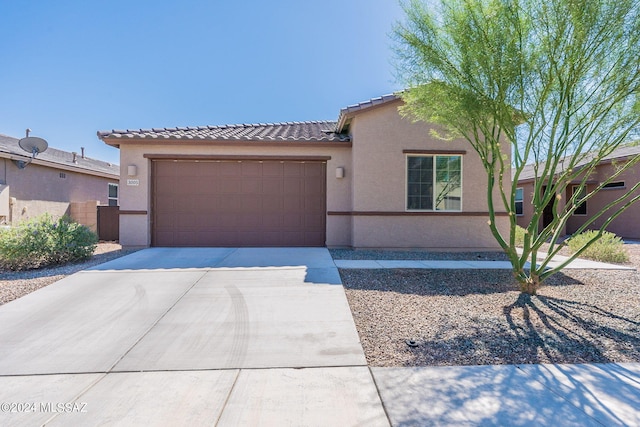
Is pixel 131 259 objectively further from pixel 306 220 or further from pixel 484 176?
pixel 484 176

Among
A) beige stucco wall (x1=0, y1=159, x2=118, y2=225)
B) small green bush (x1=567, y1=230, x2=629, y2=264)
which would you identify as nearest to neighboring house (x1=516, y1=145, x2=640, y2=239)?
small green bush (x1=567, y1=230, x2=629, y2=264)

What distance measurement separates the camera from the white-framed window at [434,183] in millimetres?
9398

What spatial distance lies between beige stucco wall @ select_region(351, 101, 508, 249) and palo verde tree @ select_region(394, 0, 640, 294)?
11.0 feet

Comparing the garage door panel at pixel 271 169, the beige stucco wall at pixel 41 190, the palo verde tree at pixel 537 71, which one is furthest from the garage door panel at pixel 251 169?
the beige stucco wall at pixel 41 190

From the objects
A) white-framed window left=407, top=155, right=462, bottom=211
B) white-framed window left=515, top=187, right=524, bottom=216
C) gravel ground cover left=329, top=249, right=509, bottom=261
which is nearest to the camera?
gravel ground cover left=329, top=249, right=509, bottom=261

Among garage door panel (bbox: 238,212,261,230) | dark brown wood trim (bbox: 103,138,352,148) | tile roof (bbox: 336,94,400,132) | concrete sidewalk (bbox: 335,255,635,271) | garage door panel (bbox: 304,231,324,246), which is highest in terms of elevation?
tile roof (bbox: 336,94,400,132)

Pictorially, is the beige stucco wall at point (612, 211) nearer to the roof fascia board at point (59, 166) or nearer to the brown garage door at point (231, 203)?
the brown garage door at point (231, 203)

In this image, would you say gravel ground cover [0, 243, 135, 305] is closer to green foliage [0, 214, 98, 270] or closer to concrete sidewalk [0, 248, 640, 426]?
green foliage [0, 214, 98, 270]

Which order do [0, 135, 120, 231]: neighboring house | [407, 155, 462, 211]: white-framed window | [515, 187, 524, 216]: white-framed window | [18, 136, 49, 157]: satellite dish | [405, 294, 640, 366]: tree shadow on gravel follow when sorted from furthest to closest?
[515, 187, 524, 216]: white-framed window, [18, 136, 49, 157]: satellite dish, [0, 135, 120, 231]: neighboring house, [407, 155, 462, 211]: white-framed window, [405, 294, 640, 366]: tree shadow on gravel

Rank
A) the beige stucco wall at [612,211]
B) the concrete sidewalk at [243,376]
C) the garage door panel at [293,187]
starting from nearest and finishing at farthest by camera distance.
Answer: the concrete sidewalk at [243,376] < the garage door panel at [293,187] < the beige stucco wall at [612,211]

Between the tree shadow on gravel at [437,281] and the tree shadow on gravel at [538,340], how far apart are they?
111 cm

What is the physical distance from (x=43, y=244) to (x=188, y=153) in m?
4.03

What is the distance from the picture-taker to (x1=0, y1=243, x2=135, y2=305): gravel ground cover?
210 inches

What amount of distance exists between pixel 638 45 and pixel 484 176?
16.3 feet
